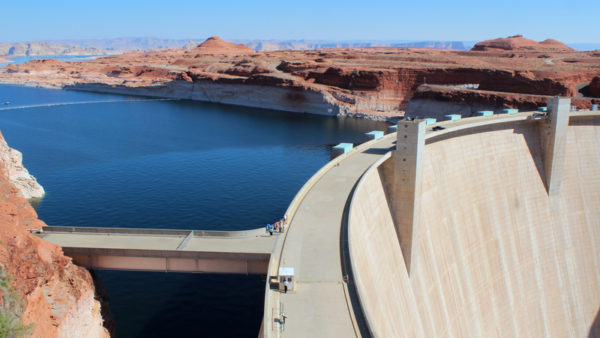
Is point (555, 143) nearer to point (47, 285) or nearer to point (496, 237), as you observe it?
point (496, 237)

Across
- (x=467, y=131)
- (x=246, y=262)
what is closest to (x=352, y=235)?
(x=246, y=262)

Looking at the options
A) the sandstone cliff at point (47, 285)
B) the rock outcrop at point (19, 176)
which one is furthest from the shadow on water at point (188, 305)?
the rock outcrop at point (19, 176)

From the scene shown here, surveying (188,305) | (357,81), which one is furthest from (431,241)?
(357,81)

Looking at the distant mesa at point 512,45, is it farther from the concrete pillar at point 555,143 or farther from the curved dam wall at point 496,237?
the curved dam wall at point 496,237

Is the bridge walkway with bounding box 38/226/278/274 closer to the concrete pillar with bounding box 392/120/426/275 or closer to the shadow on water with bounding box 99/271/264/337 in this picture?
the shadow on water with bounding box 99/271/264/337

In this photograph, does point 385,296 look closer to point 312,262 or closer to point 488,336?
point 312,262

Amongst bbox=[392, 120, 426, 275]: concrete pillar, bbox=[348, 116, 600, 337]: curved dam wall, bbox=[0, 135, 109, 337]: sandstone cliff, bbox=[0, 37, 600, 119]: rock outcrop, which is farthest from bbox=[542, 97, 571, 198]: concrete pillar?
bbox=[0, 37, 600, 119]: rock outcrop
